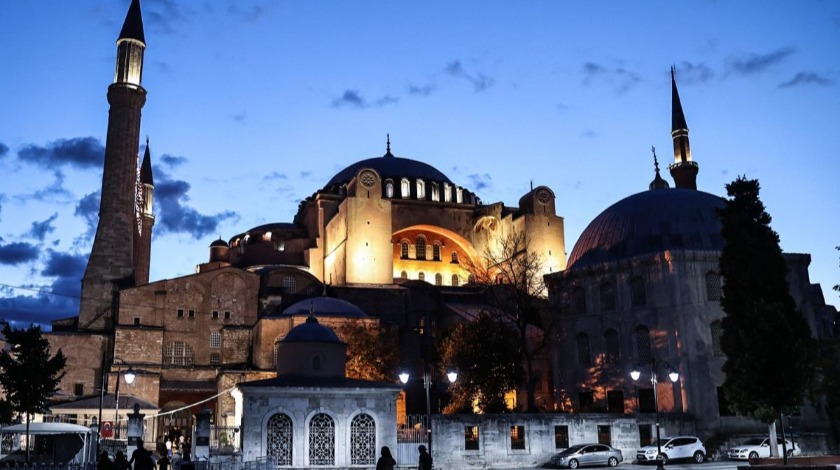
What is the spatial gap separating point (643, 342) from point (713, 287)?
12.6 feet

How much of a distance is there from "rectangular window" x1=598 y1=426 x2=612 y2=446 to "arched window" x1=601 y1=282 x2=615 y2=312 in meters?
7.69

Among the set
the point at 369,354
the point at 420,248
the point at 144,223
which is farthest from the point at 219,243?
the point at 369,354

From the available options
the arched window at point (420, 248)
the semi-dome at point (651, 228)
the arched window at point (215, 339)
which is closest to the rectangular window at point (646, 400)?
the semi-dome at point (651, 228)

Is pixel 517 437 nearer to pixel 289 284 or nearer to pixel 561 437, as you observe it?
pixel 561 437

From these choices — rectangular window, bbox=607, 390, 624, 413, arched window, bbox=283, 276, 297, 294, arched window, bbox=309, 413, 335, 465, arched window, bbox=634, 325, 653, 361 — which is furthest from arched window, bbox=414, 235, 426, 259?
arched window, bbox=309, 413, 335, 465

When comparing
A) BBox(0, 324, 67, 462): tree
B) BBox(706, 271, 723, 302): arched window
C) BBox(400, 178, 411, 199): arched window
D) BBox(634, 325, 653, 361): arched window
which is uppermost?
BBox(400, 178, 411, 199): arched window

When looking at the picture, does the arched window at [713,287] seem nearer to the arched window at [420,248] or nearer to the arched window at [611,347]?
the arched window at [611,347]

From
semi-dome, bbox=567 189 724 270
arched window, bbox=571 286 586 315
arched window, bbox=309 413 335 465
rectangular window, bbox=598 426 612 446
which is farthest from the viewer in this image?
arched window, bbox=571 286 586 315

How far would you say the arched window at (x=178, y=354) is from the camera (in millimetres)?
41344

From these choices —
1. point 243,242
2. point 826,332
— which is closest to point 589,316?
point 826,332

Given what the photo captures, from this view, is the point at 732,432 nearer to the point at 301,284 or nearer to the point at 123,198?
the point at 301,284

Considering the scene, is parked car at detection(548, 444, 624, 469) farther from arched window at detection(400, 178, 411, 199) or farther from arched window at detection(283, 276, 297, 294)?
arched window at detection(400, 178, 411, 199)

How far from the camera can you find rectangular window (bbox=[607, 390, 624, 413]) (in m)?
34.8

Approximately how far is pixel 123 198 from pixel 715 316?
32.2 metres
